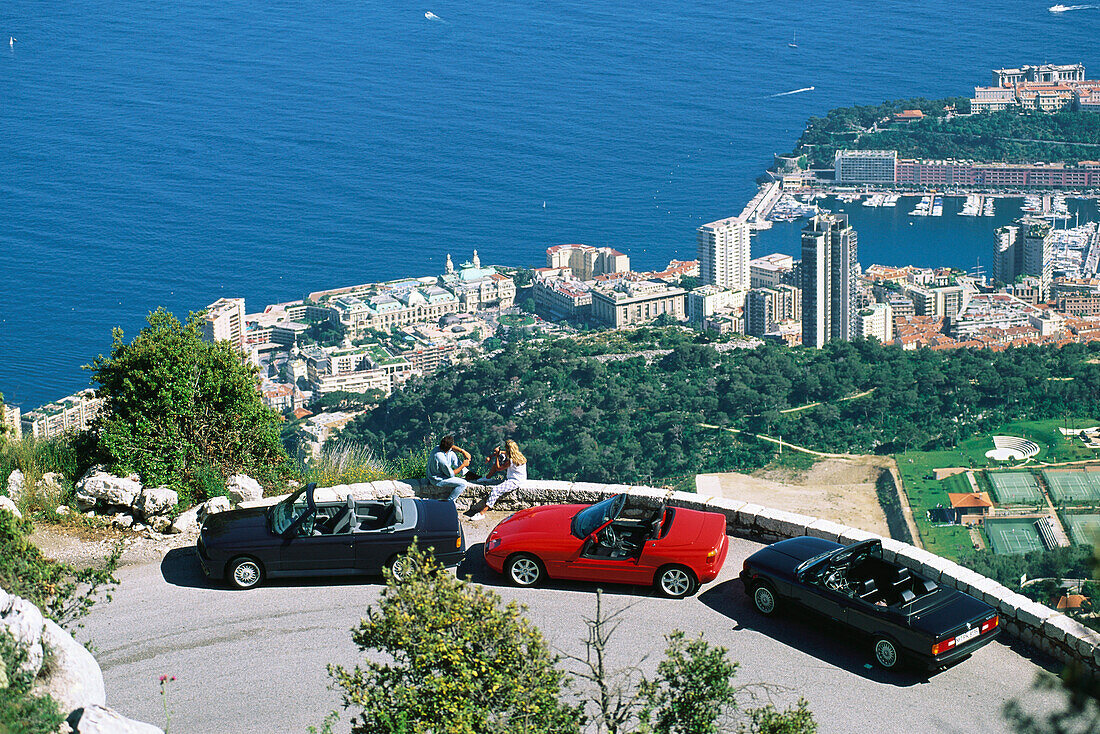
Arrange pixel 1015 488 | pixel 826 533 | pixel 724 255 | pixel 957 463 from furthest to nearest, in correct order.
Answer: pixel 724 255 → pixel 957 463 → pixel 1015 488 → pixel 826 533

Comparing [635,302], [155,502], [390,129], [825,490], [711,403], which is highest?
[390,129]

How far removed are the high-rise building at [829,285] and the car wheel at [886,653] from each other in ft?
167

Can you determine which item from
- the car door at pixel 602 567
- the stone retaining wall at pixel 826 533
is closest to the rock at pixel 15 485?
the stone retaining wall at pixel 826 533

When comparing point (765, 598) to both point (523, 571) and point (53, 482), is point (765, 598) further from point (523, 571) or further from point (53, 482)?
point (53, 482)

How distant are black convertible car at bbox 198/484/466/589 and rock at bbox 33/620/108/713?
1909mm

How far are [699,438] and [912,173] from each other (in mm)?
56402

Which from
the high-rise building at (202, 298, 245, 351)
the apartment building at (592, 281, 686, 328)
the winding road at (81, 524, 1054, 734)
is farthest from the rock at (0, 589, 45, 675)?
the apartment building at (592, 281, 686, 328)

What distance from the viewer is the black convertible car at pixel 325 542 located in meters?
7.55

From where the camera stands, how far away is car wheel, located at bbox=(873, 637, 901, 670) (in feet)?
21.3

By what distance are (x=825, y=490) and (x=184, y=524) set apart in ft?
66.1

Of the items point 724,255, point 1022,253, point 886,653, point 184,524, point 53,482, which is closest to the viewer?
point 886,653

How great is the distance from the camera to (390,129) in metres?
88.7

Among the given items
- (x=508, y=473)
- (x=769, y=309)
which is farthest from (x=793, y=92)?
(x=508, y=473)

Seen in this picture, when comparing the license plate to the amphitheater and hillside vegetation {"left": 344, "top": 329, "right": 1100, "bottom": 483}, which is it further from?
the amphitheater
